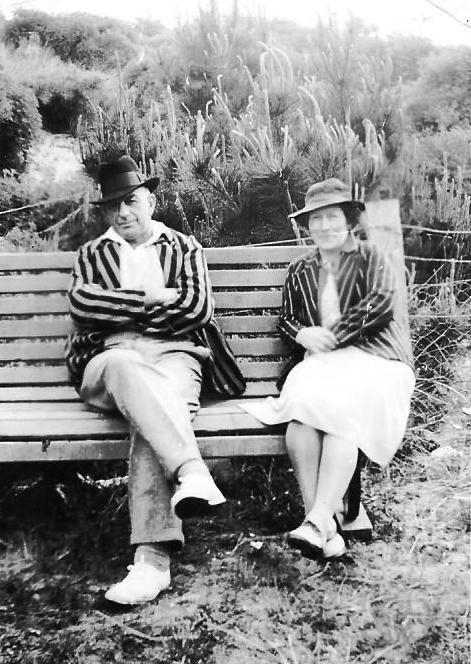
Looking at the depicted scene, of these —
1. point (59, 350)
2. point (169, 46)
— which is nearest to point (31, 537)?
point (59, 350)

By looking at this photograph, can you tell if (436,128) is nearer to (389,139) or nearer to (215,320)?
(389,139)

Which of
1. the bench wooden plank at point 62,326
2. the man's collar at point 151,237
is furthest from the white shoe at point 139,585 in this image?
the man's collar at point 151,237

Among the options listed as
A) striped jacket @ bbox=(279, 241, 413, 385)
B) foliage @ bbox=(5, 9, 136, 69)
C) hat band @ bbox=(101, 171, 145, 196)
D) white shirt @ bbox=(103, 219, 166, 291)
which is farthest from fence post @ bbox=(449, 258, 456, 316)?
foliage @ bbox=(5, 9, 136, 69)

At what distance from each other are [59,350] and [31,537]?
69 centimetres

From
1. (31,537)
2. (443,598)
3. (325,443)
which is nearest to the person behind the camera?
(443,598)

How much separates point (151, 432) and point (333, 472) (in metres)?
0.55

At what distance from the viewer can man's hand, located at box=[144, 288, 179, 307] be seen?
2.34 metres

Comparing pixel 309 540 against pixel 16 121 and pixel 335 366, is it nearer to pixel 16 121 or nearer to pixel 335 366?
pixel 335 366

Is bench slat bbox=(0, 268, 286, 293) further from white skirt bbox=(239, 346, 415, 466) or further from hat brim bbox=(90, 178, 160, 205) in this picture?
white skirt bbox=(239, 346, 415, 466)

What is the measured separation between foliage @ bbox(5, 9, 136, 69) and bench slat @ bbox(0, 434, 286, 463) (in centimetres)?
134

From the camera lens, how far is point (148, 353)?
233 centimetres

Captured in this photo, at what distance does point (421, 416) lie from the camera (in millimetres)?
2680

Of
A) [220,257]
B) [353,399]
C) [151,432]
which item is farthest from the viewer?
[220,257]

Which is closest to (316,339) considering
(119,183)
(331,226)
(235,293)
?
(331,226)
